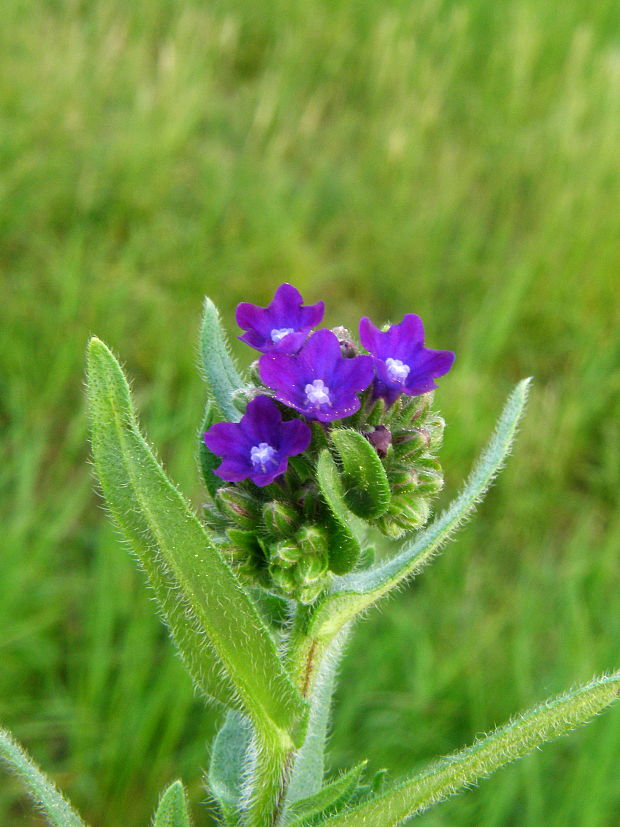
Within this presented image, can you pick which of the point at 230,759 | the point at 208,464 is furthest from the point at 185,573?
the point at 230,759

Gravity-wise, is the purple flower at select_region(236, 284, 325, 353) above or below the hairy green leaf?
above

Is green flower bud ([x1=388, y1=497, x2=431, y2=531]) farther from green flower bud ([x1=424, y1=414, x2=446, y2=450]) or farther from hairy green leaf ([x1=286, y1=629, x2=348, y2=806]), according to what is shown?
hairy green leaf ([x1=286, y1=629, x2=348, y2=806])

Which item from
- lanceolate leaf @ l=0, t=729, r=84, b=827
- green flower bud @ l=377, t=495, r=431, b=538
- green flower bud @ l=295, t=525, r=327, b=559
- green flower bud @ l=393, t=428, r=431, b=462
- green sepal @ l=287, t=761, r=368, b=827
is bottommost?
lanceolate leaf @ l=0, t=729, r=84, b=827

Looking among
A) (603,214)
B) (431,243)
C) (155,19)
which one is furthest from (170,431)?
(155,19)

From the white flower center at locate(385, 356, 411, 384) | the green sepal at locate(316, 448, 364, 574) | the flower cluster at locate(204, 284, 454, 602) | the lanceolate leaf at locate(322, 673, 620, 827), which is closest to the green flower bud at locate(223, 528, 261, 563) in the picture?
the flower cluster at locate(204, 284, 454, 602)

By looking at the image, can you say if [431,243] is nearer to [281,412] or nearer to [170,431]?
[170,431]

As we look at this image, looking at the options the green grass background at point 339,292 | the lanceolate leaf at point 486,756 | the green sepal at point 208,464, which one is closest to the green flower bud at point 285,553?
the green sepal at point 208,464

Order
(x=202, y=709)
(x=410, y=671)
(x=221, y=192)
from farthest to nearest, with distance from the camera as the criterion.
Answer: (x=221, y=192) → (x=410, y=671) → (x=202, y=709)

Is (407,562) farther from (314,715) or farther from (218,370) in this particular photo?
(218,370)
